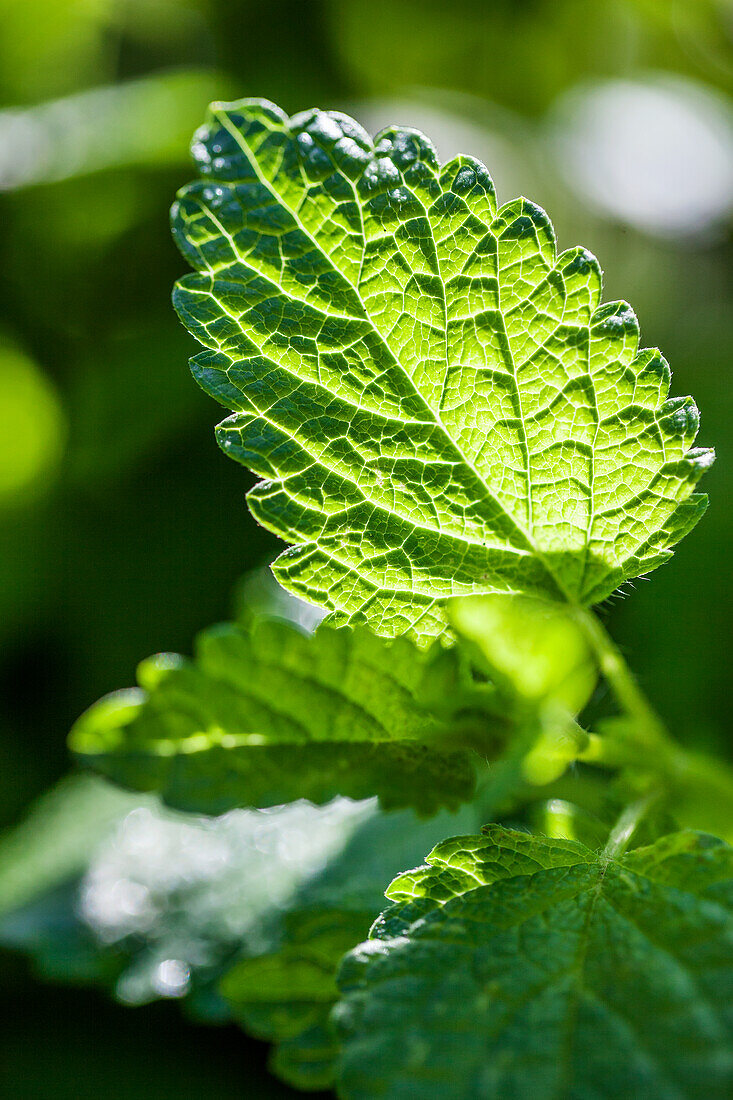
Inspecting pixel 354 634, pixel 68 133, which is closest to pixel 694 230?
pixel 68 133

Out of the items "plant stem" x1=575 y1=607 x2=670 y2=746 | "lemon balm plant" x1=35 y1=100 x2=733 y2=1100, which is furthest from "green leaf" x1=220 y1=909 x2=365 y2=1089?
"plant stem" x1=575 y1=607 x2=670 y2=746

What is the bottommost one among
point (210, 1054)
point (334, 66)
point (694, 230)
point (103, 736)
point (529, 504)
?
point (210, 1054)

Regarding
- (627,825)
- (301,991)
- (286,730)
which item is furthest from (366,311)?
(301,991)

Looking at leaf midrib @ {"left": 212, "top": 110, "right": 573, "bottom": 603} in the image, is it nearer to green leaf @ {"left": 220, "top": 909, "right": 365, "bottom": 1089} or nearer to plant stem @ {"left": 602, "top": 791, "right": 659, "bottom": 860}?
plant stem @ {"left": 602, "top": 791, "right": 659, "bottom": 860}

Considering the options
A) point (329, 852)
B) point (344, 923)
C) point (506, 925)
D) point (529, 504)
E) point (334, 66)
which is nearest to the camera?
point (506, 925)

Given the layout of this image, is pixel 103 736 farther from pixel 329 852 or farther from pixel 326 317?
pixel 329 852
